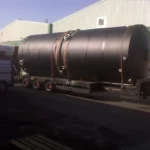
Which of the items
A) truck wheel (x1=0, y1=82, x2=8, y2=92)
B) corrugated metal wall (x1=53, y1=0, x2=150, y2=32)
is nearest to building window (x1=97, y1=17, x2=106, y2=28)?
corrugated metal wall (x1=53, y1=0, x2=150, y2=32)

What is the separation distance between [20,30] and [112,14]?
1492 cm

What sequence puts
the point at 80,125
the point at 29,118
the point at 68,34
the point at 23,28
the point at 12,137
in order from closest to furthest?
the point at 12,137 < the point at 80,125 < the point at 29,118 < the point at 68,34 < the point at 23,28

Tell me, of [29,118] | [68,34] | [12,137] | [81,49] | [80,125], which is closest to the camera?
[12,137]

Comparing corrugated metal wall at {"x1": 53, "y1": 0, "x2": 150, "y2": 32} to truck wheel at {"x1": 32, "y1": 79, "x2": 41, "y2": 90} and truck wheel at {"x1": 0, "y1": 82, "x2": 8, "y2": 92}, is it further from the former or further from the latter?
truck wheel at {"x1": 0, "y1": 82, "x2": 8, "y2": 92}

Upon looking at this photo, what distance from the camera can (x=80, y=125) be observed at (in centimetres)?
945

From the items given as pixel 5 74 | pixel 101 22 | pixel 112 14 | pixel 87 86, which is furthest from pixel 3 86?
pixel 112 14

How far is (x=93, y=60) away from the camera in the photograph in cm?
1499

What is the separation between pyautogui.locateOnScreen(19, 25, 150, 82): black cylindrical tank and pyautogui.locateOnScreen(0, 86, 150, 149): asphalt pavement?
5.88 ft

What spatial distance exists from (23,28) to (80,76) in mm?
20683

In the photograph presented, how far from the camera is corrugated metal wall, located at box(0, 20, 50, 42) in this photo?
31406 millimetres

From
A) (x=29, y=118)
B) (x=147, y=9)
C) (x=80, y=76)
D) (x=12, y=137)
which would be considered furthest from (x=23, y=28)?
(x=12, y=137)

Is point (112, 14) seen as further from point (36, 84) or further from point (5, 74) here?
point (5, 74)

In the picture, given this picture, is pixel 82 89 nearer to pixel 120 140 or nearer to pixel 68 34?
pixel 68 34

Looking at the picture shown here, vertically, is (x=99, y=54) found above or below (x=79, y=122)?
above
